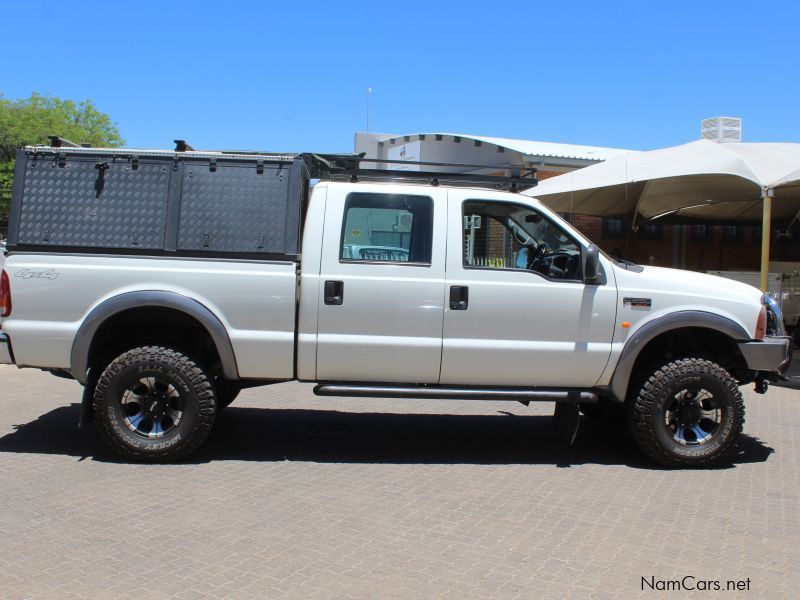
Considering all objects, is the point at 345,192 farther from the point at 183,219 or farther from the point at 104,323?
the point at 104,323

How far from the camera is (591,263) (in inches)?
211

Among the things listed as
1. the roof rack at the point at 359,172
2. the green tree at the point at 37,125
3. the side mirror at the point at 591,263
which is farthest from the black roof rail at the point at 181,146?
the green tree at the point at 37,125

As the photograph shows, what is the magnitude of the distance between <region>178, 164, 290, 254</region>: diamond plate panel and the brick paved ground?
1720 mm

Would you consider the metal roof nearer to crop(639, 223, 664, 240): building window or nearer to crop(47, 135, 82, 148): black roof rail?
crop(639, 223, 664, 240): building window

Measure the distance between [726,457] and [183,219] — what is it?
189 inches

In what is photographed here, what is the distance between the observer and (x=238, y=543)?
4.07 metres

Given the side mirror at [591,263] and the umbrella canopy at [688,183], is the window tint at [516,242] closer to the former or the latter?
the side mirror at [591,263]

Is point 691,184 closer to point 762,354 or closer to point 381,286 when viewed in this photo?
point 762,354

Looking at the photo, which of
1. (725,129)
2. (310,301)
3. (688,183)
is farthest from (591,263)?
(725,129)

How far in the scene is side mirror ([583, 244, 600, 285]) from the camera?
5348 millimetres

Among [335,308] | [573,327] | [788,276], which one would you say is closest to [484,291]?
[573,327]

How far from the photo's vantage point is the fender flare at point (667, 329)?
5.44 meters

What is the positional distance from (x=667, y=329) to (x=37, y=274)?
4.72m

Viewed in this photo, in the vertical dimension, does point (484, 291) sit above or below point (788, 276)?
below
